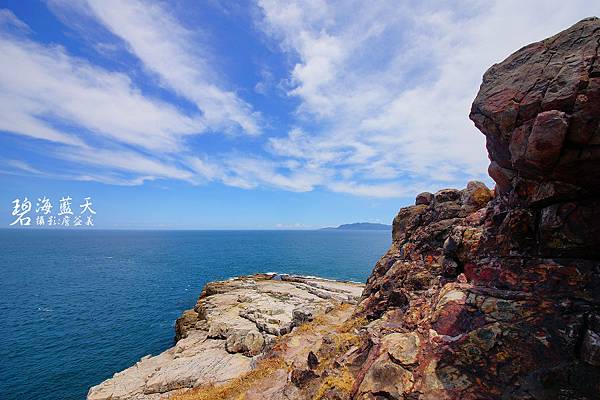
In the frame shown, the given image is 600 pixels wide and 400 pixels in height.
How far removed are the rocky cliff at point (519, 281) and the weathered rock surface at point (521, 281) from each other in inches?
1.8

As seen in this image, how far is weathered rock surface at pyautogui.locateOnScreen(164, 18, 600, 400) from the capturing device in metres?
12.0

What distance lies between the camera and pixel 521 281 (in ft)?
50.4

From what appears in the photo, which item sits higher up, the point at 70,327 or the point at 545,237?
the point at 545,237

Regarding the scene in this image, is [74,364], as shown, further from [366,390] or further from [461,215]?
[461,215]

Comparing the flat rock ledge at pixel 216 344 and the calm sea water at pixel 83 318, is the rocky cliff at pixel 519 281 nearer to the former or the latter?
the flat rock ledge at pixel 216 344

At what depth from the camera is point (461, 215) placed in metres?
25.7

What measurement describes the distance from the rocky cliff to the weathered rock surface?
0.05 metres

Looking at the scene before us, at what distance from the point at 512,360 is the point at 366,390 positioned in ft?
21.0

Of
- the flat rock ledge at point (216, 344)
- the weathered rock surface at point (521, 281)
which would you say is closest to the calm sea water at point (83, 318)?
the flat rock ledge at point (216, 344)

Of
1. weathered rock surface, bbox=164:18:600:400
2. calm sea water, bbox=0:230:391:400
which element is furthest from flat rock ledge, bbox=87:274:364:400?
weathered rock surface, bbox=164:18:600:400

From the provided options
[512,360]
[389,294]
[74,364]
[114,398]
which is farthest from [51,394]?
[512,360]

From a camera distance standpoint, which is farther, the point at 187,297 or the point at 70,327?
the point at 187,297

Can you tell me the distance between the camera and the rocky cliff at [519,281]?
1198 cm

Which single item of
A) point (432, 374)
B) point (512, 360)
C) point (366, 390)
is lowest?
point (366, 390)
